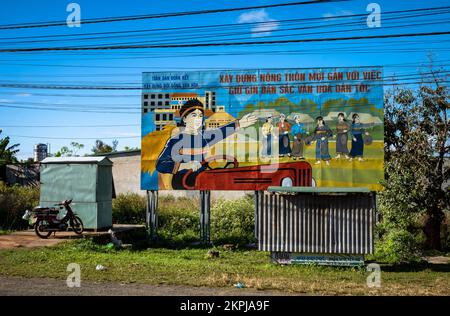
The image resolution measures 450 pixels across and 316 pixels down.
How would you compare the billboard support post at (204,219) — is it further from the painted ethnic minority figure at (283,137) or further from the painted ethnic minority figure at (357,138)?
the painted ethnic minority figure at (357,138)

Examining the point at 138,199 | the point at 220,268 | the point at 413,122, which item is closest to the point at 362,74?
the point at 413,122

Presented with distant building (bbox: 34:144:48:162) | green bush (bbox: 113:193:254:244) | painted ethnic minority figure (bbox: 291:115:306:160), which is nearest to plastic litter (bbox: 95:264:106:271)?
green bush (bbox: 113:193:254:244)

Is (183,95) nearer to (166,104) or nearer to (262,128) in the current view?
(166,104)

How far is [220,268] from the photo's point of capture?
47.5ft

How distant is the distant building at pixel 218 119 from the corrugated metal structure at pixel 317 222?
5.28m

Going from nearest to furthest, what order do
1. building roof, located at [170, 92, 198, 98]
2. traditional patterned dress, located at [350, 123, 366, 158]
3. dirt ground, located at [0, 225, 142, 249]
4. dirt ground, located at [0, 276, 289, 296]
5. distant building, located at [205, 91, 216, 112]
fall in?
dirt ground, located at [0, 276, 289, 296] → dirt ground, located at [0, 225, 142, 249] → traditional patterned dress, located at [350, 123, 366, 158] → distant building, located at [205, 91, 216, 112] → building roof, located at [170, 92, 198, 98]

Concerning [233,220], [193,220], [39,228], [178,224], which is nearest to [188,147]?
[233,220]

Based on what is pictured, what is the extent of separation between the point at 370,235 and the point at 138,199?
49.0ft

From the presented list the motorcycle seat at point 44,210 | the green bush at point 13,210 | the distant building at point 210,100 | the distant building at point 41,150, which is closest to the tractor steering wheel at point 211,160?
the distant building at point 210,100

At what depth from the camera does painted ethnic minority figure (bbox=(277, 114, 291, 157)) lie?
19.5m

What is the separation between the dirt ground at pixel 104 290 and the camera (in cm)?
1067

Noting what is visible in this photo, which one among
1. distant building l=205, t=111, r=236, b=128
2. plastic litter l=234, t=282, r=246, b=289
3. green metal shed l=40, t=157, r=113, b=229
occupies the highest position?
distant building l=205, t=111, r=236, b=128

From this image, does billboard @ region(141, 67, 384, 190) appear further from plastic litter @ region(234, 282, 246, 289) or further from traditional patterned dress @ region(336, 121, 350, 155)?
plastic litter @ region(234, 282, 246, 289)

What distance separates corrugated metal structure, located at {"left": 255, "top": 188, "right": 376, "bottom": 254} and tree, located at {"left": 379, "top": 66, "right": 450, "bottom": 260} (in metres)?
3.73
